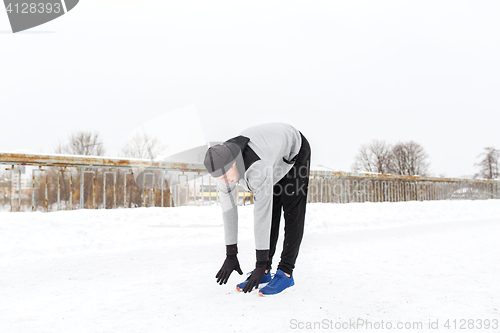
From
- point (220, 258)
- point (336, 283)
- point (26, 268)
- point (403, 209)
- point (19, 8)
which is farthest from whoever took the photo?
point (403, 209)

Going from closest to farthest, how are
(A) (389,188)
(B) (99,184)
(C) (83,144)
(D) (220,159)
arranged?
(D) (220,159) → (B) (99,184) → (A) (389,188) → (C) (83,144)

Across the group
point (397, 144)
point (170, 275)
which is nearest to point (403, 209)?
point (170, 275)

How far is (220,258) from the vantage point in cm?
300

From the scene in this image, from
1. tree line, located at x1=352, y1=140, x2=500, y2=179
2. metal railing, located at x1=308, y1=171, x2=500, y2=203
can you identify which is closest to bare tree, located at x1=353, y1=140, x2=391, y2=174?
tree line, located at x1=352, y1=140, x2=500, y2=179

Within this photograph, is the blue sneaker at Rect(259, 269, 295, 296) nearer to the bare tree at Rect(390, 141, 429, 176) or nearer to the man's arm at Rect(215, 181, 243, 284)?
the man's arm at Rect(215, 181, 243, 284)

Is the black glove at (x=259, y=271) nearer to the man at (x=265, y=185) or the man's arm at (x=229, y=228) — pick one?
the man at (x=265, y=185)

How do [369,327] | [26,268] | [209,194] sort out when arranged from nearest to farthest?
[369,327], [26,268], [209,194]

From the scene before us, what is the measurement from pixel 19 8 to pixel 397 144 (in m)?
25.7

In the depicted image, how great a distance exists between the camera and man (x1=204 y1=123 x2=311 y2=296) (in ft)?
5.96

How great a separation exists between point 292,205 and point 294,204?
1 cm

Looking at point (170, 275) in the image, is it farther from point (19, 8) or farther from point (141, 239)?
point (19, 8)

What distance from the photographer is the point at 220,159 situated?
1756 mm

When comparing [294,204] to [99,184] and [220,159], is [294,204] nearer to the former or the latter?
[220,159]

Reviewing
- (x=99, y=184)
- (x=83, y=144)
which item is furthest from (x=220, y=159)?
(x=83, y=144)
